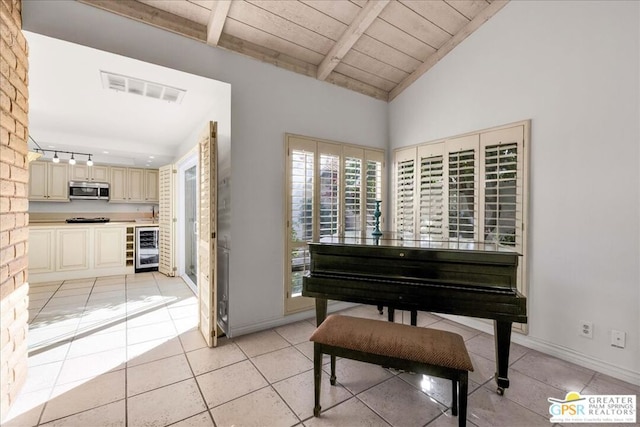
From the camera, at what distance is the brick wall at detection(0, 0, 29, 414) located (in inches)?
62.9

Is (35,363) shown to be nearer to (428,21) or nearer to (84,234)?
(84,234)

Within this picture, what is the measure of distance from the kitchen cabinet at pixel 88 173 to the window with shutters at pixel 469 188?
5634 mm

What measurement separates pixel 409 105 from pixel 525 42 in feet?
4.16

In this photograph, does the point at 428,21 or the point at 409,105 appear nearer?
the point at 428,21

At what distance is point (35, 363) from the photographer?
2223 mm

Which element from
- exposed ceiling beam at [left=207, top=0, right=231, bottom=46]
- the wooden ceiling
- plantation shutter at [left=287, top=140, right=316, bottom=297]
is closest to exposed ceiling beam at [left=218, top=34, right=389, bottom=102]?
the wooden ceiling

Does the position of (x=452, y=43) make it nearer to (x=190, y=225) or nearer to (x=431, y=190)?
(x=431, y=190)

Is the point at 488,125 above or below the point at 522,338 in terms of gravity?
above

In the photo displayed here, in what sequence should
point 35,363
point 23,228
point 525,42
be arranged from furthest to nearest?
1. point 525,42
2. point 35,363
3. point 23,228

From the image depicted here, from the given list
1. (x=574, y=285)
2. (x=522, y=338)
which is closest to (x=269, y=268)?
(x=522, y=338)

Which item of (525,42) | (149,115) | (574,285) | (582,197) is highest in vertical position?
(525,42)

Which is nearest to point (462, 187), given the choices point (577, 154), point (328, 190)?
point (577, 154)

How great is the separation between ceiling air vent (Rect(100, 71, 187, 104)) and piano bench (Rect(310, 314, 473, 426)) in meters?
2.70

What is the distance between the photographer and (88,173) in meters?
5.38
